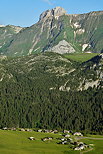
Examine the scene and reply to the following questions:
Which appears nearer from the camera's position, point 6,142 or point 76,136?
point 6,142

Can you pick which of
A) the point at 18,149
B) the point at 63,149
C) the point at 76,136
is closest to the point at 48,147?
the point at 63,149

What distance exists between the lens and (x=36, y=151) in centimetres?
12875

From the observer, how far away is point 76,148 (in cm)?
13850

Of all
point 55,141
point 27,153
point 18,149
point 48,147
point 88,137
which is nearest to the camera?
point 27,153

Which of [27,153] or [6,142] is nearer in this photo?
[27,153]

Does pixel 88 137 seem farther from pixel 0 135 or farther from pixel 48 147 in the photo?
pixel 0 135

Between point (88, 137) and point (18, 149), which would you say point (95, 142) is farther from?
point (18, 149)

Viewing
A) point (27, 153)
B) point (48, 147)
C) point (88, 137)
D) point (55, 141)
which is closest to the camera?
point (27, 153)

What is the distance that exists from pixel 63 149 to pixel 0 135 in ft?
157

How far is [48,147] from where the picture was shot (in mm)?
141625

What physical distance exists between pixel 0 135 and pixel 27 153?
46829mm

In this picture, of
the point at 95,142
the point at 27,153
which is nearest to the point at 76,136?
the point at 95,142

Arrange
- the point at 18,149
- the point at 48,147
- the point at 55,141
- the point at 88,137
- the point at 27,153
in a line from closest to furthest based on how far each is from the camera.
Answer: the point at 27,153 < the point at 18,149 < the point at 48,147 < the point at 55,141 < the point at 88,137

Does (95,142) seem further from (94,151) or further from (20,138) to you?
(20,138)
